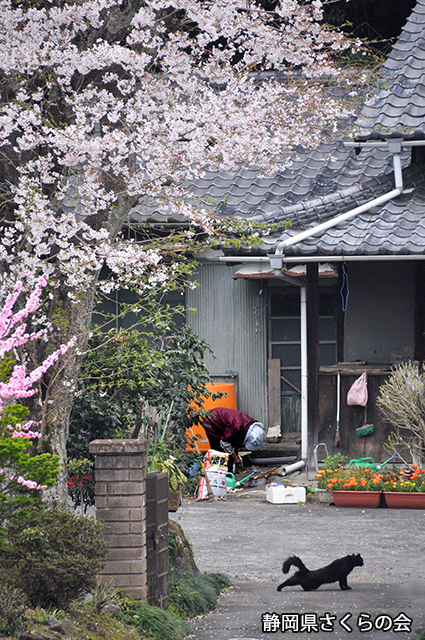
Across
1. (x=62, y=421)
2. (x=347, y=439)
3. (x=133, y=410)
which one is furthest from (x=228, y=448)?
(x=62, y=421)

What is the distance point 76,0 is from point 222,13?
1.20 metres

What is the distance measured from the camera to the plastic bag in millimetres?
10820

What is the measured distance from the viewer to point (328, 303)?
13.5m

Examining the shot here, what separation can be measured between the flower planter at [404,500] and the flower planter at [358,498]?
0.40ft

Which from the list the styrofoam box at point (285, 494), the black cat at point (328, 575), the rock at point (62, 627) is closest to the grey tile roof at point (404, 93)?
the styrofoam box at point (285, 494)

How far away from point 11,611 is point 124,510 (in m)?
1.27

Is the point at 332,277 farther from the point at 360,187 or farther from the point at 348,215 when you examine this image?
the point at 348,215

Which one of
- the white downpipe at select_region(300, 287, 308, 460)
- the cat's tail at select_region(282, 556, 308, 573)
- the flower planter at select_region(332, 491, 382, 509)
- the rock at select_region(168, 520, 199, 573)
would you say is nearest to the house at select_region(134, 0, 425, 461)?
the white downpipe at select_region(300, 287, 308, 460)

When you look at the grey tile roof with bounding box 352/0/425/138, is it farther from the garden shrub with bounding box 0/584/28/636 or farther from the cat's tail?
the garden shrub with bounding box 0/584/28/636

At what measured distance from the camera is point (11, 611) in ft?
14.5

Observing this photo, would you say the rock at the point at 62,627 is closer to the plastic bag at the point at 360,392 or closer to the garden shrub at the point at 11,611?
the garden shrub at the point at 11,611

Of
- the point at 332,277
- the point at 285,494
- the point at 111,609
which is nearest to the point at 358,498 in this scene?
the point at 285,494

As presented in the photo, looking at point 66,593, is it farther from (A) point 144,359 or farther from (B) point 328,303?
(B) point 328,303

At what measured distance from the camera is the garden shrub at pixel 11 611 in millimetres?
4367
